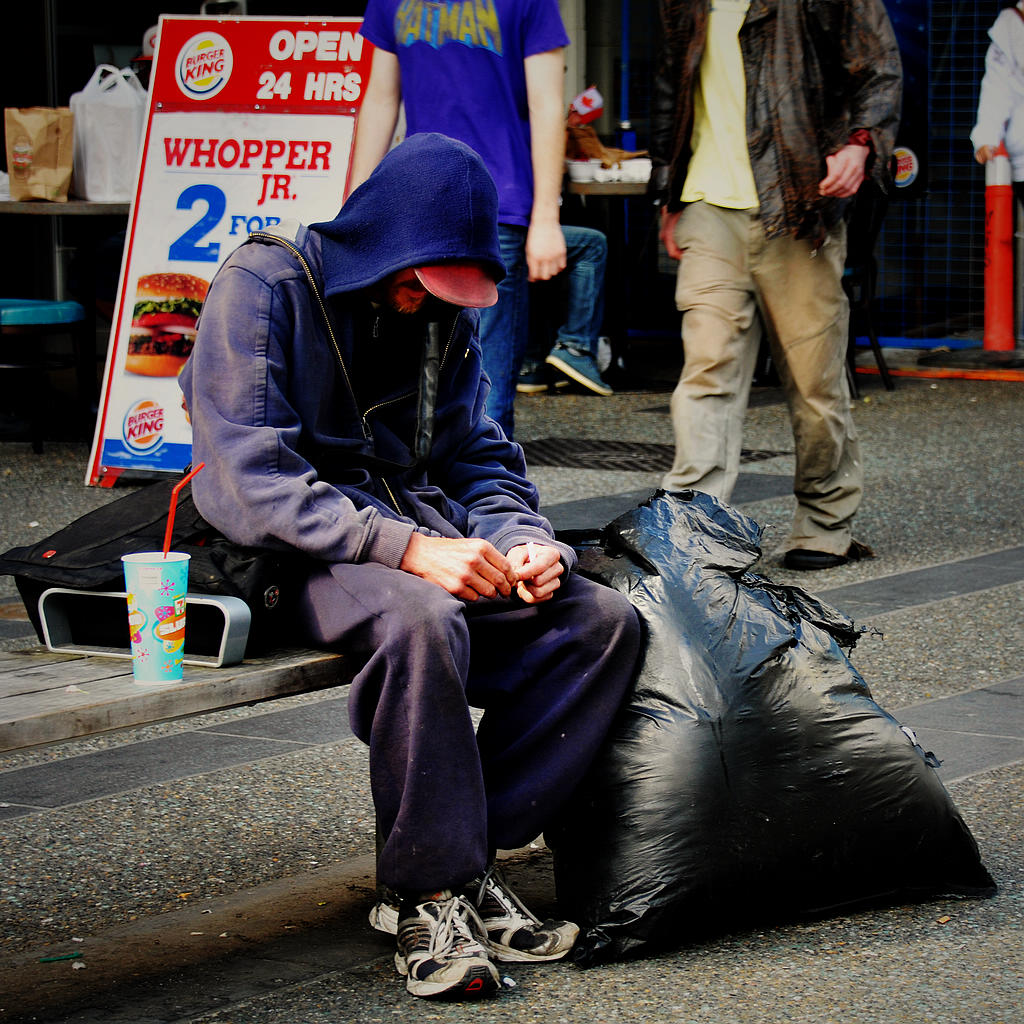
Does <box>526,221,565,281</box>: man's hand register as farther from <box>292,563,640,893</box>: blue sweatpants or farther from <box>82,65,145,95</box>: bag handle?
<box>82,65,145,95</box>: bag handle

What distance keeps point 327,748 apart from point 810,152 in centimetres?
249

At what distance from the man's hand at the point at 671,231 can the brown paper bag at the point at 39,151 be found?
9.63 ft

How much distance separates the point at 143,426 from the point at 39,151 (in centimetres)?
130

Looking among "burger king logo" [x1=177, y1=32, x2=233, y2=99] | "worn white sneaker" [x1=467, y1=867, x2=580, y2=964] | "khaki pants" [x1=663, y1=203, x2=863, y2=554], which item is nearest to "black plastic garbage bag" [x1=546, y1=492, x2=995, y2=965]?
"worn white sneaker" [x1=467, y1=867, x2=580, y2=964]

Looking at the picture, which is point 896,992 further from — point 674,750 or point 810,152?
point 810,152

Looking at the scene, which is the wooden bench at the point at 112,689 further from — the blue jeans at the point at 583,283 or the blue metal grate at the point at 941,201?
the blue metal grate at the point at 941,201

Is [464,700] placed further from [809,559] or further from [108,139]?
[108,139]

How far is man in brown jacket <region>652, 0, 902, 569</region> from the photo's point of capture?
5441mm

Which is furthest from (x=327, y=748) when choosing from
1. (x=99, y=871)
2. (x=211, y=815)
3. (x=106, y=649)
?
(x=106, y=649)

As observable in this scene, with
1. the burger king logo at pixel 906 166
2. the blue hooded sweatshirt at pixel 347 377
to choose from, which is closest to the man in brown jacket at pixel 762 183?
the blue hooded sweatshirt at pixel 347 377

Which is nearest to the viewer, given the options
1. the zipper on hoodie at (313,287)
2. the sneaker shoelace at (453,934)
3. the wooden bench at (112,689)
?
the wooden bench at (112,689)

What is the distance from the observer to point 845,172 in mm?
5406

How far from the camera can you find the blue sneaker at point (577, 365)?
33.3 ft

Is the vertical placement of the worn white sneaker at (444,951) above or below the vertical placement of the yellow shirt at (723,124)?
below
